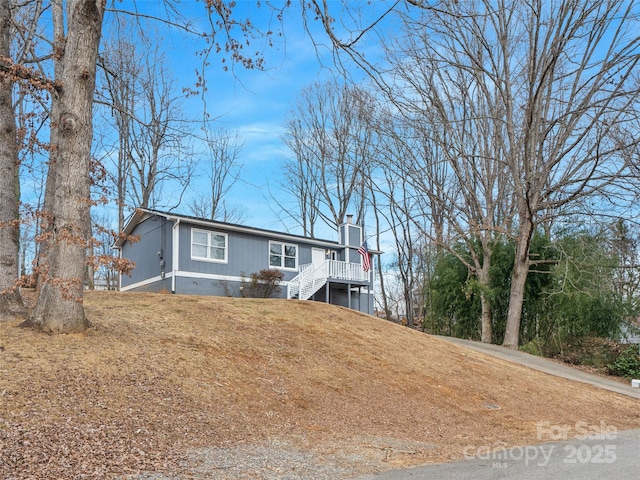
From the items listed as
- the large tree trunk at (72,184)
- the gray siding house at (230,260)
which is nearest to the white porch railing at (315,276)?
the gray siding house at (230,260)

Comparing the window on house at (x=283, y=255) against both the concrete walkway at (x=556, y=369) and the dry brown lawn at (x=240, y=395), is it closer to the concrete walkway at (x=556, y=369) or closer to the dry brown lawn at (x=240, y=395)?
the concrete walkway at (x=556, y=369)

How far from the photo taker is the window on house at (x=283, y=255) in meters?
22.9

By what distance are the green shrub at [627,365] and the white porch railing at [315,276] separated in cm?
1077

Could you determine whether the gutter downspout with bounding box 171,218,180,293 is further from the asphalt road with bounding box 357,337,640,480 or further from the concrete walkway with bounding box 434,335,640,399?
the asphalt road with bounding box 357,337,640,480

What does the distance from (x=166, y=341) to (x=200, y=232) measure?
11957mm

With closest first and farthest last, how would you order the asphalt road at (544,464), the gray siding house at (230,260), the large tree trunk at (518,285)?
1. the asphalt road at (544,464)
2. the large tree trunk at (518,285)
3. the gray siding house at (230,260)

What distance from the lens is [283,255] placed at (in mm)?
23219

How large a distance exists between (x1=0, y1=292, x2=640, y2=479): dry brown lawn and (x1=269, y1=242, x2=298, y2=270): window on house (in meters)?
9.67

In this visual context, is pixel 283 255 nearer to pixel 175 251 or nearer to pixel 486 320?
pixel 175 251

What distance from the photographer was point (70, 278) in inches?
299

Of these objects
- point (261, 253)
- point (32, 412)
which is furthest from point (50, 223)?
point (261, 253)

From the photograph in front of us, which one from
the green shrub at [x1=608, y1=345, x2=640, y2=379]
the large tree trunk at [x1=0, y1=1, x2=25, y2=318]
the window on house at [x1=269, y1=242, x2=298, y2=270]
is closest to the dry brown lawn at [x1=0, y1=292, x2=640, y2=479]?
the large tree trunk at [x1=0, y1=1, x2=25, y2=318]

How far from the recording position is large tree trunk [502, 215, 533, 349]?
18625mm

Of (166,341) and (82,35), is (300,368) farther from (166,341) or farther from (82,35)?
(82,35)
